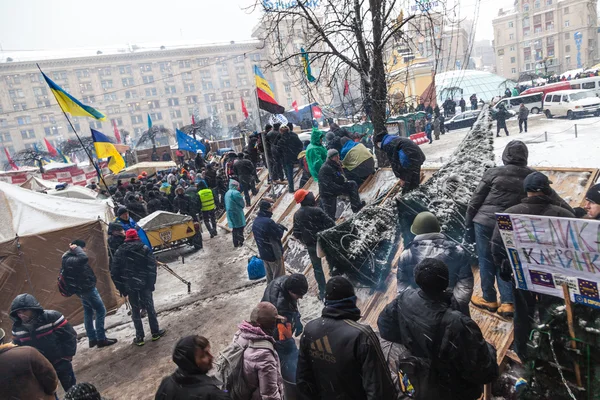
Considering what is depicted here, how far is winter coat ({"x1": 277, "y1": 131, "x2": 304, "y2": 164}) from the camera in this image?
10523 millimetres

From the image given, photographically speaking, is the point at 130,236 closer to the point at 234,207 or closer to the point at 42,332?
the point at 42,332

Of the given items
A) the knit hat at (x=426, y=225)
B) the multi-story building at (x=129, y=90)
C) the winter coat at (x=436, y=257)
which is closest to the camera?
the winter coat at (x=436, y=257)

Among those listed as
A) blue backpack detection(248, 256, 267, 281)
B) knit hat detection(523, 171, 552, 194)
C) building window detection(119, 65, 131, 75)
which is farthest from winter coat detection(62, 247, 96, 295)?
building window detection(119, 65, 131, 75)

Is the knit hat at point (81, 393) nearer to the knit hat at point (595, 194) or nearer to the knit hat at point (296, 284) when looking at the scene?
the knit hat at point (296, 284)

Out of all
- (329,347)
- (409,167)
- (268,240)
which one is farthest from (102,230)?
(329,347)

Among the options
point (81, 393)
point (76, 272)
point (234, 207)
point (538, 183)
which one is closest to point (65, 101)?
point (234, 207)

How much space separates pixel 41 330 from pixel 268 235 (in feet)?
11.1

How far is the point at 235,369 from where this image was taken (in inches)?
114

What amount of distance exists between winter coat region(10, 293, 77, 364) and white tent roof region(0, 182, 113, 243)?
126 inches

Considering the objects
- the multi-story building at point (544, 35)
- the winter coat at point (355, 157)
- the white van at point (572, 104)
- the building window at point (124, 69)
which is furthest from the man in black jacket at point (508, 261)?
the building window at point (124, 69)

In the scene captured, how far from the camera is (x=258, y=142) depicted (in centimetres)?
1274

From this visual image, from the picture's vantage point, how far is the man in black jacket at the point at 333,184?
23.8ft

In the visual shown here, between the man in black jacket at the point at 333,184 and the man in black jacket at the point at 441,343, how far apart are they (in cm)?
484

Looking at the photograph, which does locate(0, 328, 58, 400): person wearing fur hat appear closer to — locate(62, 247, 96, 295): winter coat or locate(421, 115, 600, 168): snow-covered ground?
locate(62, 247, 96, 295): winter coat
